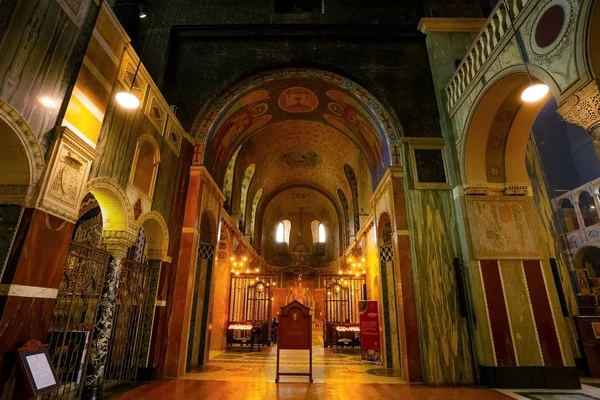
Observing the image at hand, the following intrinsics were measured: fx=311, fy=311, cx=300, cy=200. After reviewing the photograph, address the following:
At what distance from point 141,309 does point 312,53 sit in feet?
24.1

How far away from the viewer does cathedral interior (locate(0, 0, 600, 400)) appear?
3.43 meters

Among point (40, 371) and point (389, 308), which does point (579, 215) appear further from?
point (40, 371)

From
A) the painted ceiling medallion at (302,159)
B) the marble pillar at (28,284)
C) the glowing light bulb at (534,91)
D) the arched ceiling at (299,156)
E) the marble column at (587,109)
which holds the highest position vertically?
the painted ceiling medallion at (302,159)

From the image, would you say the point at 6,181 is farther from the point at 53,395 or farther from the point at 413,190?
the point at 413,190

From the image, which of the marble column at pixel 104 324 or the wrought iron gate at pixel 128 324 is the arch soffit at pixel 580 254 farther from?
the marble column at pixel 104 324

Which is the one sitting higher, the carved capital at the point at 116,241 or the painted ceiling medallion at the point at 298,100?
the painted ceiling medallion at the point at 298,100

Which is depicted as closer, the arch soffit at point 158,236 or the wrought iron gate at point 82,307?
the wrought iron gate at point 82,307

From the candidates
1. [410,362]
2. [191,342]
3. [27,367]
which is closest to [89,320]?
[191,342]

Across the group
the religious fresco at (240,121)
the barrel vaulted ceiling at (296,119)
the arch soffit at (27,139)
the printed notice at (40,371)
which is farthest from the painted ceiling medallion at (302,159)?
the printed notice at (40,371)

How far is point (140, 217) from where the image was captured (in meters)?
5.41

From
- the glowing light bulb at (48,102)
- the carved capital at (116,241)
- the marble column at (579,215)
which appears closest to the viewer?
the glowing light bulb at (48,102)

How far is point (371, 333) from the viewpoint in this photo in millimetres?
8516

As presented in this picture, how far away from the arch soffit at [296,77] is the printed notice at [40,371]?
5.48 m

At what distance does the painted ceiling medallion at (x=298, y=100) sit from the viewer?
30.0ft
